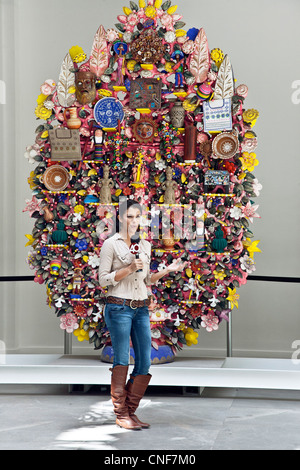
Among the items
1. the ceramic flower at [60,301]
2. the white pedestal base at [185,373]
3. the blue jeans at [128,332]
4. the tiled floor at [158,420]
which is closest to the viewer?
the tiled floor at [158,420]

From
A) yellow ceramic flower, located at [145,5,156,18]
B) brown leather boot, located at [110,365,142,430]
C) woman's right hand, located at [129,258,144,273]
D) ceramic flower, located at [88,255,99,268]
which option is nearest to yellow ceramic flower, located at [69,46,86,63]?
yellow ceramic flower, located at [145,5,156,18]

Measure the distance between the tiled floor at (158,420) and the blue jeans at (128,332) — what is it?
0.51 metres

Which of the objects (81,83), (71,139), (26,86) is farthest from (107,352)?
(26,86)

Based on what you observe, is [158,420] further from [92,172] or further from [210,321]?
[92,172]

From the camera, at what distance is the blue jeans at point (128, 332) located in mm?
5273

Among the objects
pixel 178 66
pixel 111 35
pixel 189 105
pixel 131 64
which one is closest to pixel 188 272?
pixel 189 105

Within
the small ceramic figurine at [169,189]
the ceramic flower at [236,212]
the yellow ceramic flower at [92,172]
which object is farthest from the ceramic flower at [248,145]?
the yellow ceramic flower at [92,172]

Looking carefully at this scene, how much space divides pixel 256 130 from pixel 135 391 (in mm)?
4578

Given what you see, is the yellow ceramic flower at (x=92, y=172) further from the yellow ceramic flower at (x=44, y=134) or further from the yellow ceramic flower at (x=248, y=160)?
the yellow ceramic flower at (x=248, y=160)

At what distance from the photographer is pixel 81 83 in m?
7.11

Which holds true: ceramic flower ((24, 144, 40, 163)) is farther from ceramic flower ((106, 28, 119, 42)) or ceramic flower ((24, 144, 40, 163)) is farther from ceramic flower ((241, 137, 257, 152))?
ceramic flower ((241, 137, 257, 152))

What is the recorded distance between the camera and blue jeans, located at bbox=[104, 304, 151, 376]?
5.27 meters

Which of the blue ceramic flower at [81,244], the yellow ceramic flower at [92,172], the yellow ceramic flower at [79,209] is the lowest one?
the blue ceramic flower at [81,244]

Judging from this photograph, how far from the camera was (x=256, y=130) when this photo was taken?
9.03 m
